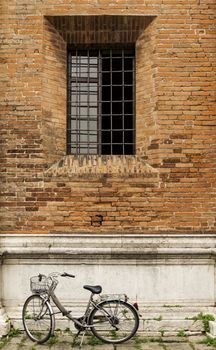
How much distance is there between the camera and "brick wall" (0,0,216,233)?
8.09 m

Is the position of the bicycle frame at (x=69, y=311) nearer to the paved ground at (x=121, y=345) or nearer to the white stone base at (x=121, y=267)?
the paved ground at (x=121, y=345)

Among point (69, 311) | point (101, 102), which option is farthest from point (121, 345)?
point (101, 102)

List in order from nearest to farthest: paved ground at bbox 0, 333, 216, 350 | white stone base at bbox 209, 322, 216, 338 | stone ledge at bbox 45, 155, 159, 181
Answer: paved ground at bbox 0, 333, 216, 350, white stone base at bbox 209, 322, 216, 338, stone ledge at bbox 45, 155, 159, 181

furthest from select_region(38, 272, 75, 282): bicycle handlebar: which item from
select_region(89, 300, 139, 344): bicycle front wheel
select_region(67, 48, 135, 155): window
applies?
select_region(67, 48, 135, 155): window

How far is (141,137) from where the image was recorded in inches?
334

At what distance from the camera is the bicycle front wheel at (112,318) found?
23.2ft

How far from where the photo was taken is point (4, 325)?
7512 millimetres

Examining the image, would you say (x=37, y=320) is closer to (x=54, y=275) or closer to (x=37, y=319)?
(x=37, y=319)

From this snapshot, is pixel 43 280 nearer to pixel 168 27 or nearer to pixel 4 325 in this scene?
pixel 4 325

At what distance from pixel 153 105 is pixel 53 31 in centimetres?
222

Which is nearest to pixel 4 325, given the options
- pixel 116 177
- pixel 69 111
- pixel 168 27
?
pixel 116 177

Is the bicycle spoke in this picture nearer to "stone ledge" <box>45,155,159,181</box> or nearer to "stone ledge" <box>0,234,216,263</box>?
"stone ledge" <box>0,234,216,263</box>

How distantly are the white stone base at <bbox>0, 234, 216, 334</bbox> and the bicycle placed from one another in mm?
522

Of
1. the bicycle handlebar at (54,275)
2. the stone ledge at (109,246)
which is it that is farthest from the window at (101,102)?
the bicycle handlebar at (54,275)
